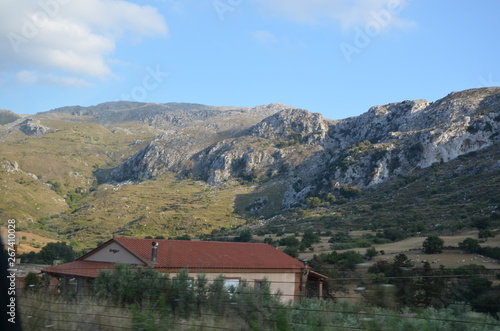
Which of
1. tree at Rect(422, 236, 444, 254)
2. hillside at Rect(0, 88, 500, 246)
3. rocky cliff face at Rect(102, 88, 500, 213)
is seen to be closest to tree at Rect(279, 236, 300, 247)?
hillside at Rect(0, 88, 500, 246)

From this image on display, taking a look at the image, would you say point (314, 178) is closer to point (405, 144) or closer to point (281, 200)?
point (281, 200)

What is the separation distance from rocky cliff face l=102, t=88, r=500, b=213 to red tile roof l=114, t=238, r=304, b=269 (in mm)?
A: 72327

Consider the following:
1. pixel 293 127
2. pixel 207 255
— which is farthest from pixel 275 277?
pixel 293 127

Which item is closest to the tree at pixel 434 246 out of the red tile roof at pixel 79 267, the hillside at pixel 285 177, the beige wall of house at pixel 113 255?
the hillside at pixel 285 177

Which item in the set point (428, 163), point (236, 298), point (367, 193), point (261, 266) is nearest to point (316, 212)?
point (367, 193)

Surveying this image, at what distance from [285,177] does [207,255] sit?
10205 centimetres

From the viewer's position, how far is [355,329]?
5906mm

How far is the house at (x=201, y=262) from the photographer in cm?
2145

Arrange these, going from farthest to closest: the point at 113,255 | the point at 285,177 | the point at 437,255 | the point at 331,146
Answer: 1. the point at 331,146
2. the point at 285,177
3. the point at 437,255
4. the point at 113,255

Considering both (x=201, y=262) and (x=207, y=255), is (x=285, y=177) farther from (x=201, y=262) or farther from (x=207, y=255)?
(x=201, y=262)

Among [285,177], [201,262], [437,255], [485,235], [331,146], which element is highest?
[331,146]

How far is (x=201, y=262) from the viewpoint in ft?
74.4

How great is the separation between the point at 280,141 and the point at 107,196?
59418 millimetres

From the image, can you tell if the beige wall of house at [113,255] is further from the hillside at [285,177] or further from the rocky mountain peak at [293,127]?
the rocky mountain peak at [293,127]
